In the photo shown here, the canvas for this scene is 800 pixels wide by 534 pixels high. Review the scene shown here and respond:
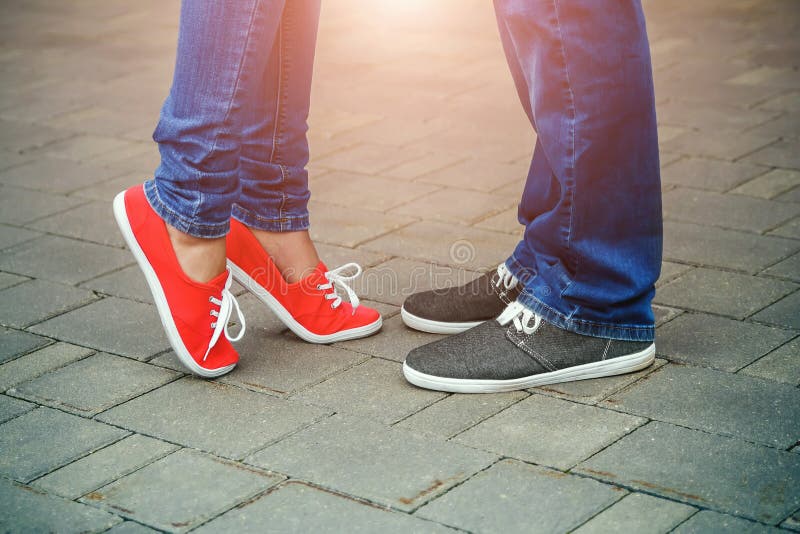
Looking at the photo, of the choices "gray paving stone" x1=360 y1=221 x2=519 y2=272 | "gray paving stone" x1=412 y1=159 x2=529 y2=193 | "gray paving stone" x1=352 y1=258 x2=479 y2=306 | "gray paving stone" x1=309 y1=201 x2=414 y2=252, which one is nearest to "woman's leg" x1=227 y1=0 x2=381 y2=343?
"gray paving stone" x1=352 y1=258 x2=479 y2=306

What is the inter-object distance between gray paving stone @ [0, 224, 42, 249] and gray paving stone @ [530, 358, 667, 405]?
1653mm

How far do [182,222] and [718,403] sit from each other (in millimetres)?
1079

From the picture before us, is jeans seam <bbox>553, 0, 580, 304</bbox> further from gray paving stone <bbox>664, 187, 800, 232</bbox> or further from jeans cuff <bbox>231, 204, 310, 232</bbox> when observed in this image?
gray paving stone <bbox>664, 187, 800, 232</bbox>

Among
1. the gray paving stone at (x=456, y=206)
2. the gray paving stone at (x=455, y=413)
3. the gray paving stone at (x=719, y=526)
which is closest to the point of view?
the gray paving stone at (x=719, y=526)

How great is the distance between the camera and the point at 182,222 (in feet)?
7.09

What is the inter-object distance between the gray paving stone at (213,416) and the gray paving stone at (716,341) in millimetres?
782

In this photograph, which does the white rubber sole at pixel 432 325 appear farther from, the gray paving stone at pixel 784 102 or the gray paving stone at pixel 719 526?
the gray paving stone at pixel 784 102

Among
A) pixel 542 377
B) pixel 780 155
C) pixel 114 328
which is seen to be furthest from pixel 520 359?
pixel 780 155

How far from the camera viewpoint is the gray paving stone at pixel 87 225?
312 cm

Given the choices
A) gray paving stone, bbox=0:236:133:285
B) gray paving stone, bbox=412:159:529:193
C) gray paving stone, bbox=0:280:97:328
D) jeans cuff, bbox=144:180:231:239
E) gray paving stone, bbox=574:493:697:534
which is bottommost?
gray paving stone, bbox=0:280:97:328

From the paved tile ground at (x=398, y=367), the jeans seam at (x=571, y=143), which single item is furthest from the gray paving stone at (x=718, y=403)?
the jeans seam at (x=571, y=143)

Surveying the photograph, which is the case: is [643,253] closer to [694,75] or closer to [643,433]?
[643,433]

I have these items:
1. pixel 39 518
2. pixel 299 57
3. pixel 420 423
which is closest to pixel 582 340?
pixel 420 423

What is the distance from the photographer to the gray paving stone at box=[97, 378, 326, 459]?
6.51 ft
